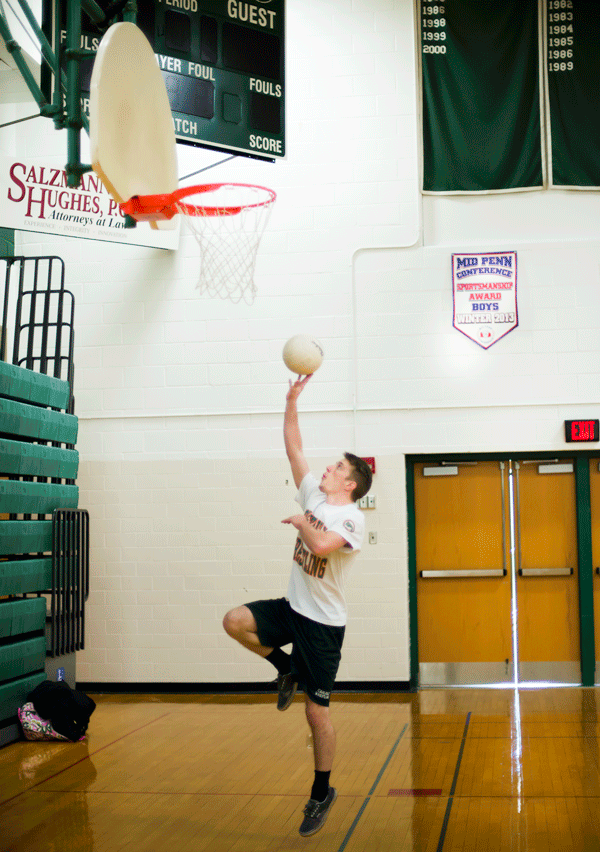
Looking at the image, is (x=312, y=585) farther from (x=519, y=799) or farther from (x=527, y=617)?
(x=527, y=617)

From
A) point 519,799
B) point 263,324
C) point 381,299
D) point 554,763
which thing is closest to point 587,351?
point 381,299

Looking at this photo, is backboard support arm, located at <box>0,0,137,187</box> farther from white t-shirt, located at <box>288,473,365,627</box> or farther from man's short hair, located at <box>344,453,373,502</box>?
white t-shirt, located at <box>288,473,365,627</box>

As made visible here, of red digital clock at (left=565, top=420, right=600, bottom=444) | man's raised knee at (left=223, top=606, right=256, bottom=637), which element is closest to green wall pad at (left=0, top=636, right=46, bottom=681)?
man's raised knee at (left=223, top=606, right=256, bottom=637)

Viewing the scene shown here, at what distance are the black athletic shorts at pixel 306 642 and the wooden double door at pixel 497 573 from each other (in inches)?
148

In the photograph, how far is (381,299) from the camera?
311 inches

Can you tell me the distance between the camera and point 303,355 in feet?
14.8

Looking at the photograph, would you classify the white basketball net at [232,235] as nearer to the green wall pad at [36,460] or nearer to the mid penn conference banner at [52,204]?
Result: the mid penn conference banner at [52,204]

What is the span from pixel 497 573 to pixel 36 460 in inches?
164

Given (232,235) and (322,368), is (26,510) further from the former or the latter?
(232,235)

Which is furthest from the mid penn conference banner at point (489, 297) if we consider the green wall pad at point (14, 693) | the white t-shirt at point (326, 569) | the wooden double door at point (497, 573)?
the green wall pad at point (14, 693)

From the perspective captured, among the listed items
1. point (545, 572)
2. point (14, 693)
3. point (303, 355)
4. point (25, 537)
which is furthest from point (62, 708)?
point (545, 572)

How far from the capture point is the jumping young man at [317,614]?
4.05 m

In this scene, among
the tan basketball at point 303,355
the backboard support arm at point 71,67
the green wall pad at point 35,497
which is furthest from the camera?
the green wall pad at point 35,497

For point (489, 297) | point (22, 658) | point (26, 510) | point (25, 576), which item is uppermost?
point (489, 297)
